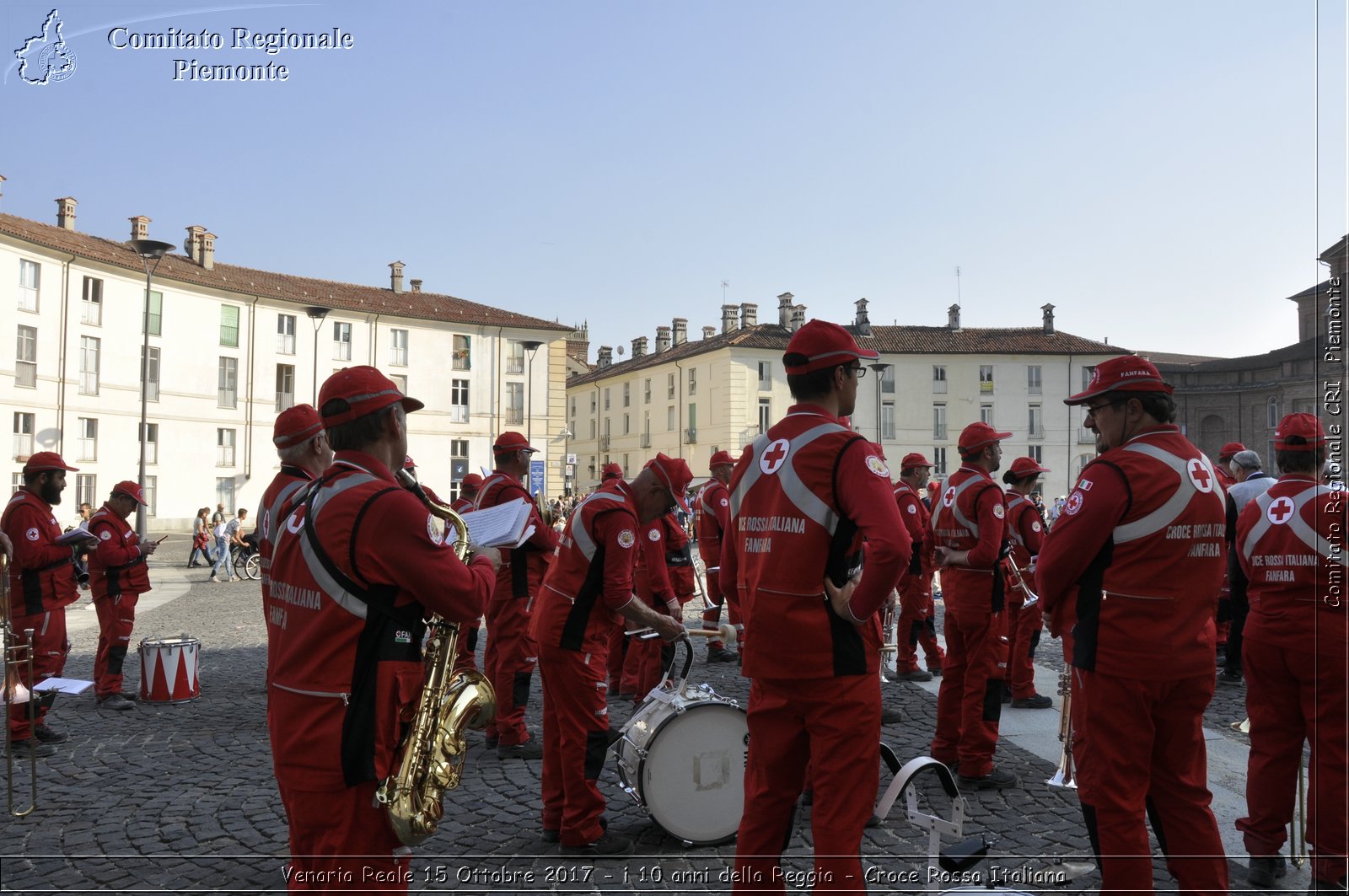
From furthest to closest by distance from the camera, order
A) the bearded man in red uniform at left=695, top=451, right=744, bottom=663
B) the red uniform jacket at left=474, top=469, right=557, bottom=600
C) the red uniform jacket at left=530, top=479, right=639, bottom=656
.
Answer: the bearded man in red uniform at left=695, top=451, right=744, bottom=663 → the red uniform jacket at left=474, top=469, right=557, bottom=600 → the red uniform jacket at left=530, top=479, right=639, bottom=656

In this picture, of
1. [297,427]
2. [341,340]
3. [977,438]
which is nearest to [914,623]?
[977,438]

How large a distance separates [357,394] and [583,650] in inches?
103

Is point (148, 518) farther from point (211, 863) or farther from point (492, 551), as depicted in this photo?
point (492, 551)

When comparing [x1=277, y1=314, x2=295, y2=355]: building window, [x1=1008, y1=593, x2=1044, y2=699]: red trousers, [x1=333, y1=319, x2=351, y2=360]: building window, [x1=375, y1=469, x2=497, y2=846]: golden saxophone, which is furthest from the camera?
[x1=333, y1=319, x2=351, y2=360]: building window

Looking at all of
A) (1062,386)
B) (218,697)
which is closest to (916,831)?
(218,697)

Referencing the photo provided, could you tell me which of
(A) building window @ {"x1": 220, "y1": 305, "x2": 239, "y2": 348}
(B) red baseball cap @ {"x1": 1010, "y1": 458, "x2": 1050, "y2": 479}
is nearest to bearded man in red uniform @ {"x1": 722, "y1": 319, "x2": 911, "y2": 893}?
(B) red baseball cap @ {"x1": 1010, "y1": 458, "x2": 1050, "y2": 479}

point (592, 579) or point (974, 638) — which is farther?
point (974, 638)

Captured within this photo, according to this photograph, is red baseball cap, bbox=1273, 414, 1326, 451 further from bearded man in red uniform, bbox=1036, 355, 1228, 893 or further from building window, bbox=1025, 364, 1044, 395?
building window, bbox=1025, 364, 1044, 395

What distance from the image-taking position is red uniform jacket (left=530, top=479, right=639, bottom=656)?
5.50 metres

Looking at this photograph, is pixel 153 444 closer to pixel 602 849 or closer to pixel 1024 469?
pixel 1024 469

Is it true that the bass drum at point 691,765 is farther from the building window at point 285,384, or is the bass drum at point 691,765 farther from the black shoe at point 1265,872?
the building window at point 285,384

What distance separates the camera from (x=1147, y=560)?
3.94m

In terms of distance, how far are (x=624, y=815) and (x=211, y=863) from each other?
7.90 ft

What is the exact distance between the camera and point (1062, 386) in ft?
216
